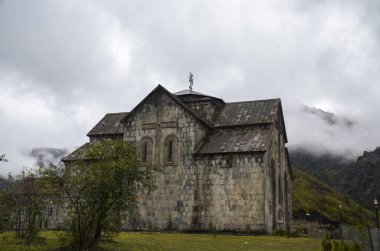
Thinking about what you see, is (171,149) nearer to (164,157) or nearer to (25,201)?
(164,157)

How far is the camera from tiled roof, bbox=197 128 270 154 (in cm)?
2680

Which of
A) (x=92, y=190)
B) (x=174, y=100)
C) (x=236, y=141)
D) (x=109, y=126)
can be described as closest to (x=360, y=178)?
(x=109, y=126)

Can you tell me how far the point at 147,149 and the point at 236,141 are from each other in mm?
6115

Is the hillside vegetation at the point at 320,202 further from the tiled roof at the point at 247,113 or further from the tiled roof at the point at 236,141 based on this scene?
the tiled roof at the point at 236,141

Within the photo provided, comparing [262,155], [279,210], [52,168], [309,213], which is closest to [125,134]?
[262,155]

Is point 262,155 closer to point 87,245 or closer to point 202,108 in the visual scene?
point 202,108

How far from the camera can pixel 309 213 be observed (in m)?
50.8

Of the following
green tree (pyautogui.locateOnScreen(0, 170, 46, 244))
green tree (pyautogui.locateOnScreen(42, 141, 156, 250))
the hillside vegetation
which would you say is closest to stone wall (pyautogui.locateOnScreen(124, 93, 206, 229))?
green tree (pyautogui.locateOnScreen(0, 170, 46, 244))

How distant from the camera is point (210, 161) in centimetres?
2744

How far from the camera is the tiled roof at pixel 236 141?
26.8 metres

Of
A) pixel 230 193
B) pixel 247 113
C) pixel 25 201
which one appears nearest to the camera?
pixel 25 201

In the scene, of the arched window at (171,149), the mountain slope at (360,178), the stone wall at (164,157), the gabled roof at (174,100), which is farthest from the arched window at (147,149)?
the mountain slope at (360,178)

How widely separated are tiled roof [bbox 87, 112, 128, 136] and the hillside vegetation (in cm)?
2603

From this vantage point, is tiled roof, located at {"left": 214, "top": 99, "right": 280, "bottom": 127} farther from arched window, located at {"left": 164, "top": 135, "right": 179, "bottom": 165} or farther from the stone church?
arched window, located at {"left": 164, "top": 135, "right": 179, "bottom": 165}
